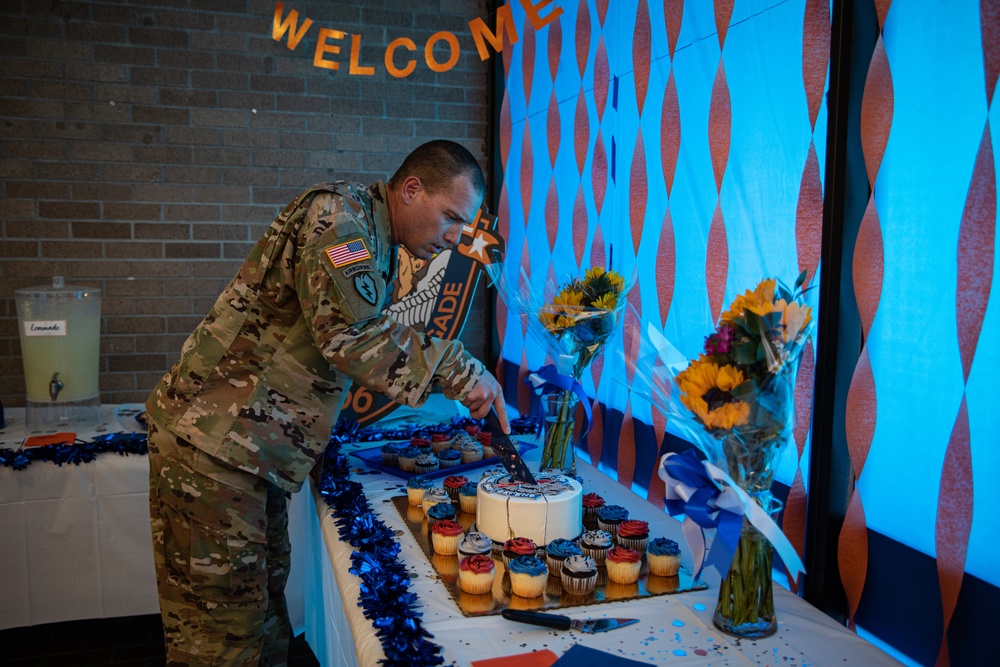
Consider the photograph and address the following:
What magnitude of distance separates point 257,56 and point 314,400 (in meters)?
2.28

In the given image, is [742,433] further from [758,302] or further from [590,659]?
[590,659]

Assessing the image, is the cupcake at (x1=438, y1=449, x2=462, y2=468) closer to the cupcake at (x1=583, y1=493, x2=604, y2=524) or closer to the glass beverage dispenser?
the cupcake at (x1=583, y1=493, x2=604, y2=524)

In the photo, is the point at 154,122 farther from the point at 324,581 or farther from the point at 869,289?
the point at 869,289

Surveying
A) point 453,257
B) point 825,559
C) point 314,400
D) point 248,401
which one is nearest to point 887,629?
point 825,559

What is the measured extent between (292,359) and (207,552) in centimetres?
49

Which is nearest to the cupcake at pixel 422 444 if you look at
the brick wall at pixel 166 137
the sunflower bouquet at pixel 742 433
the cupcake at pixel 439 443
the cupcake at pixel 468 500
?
the cupcake at pixel 439 443

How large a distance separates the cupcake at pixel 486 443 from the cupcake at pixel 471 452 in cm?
2

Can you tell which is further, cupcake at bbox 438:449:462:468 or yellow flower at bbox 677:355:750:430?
cupcake at bbox 438:449:462:468

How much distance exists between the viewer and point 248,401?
1721mm

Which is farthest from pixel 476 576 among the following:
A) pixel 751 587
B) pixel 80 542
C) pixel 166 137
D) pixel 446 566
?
pixel 166 137

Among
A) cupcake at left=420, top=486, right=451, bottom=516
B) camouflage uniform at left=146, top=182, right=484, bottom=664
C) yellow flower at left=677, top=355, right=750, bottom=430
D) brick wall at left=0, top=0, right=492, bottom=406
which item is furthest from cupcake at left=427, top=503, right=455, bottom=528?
brick wall at left=0, top=0, right=492, bottom=406

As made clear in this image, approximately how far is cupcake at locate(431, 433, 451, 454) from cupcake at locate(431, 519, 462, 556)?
2.35ft

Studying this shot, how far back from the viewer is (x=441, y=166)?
1.75 metres

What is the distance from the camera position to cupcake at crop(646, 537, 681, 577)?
58.4 inches
